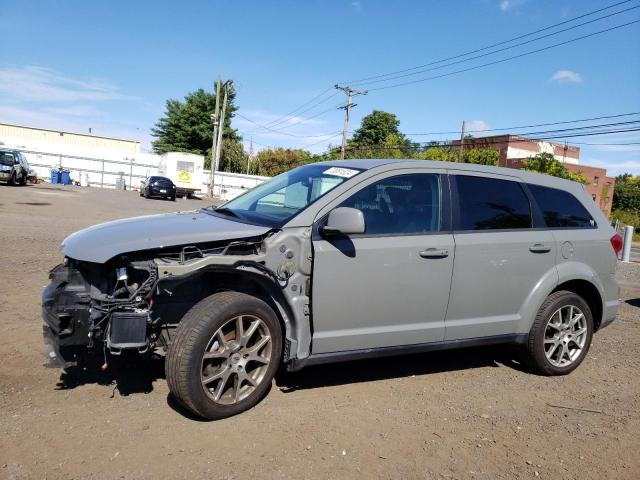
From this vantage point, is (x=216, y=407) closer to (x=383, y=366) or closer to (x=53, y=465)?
(x=53, y=465)

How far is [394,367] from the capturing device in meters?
4.87

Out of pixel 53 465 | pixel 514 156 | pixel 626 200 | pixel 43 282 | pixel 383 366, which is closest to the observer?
pixel 53 465

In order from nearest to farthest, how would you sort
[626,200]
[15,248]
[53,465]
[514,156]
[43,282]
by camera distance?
[53,465] → [43,282] → [15,248] → [514,156] → [626,200]

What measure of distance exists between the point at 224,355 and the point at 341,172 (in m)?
1.73

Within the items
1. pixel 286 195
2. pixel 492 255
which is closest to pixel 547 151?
pixel 492 255

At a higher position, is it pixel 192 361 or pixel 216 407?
pixel 192 361

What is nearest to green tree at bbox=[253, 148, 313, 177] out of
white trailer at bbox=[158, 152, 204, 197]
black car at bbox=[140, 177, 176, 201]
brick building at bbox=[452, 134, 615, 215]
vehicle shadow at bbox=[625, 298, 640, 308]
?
brick building at bbox=[452, 134, 615, 215]

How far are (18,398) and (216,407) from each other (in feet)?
4.63

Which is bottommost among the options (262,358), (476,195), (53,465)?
(53,465)

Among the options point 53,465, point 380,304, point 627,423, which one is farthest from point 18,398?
point 627,423

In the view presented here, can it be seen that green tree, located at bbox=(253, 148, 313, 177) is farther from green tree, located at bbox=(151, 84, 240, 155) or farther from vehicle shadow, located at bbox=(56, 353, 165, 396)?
vehicle shadow, located at bbox=(56, 353, 165, 396)

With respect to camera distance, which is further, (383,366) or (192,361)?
(383,366)

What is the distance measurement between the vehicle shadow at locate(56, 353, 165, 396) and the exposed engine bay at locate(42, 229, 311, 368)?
235mm

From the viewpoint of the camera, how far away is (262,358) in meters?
3.65
